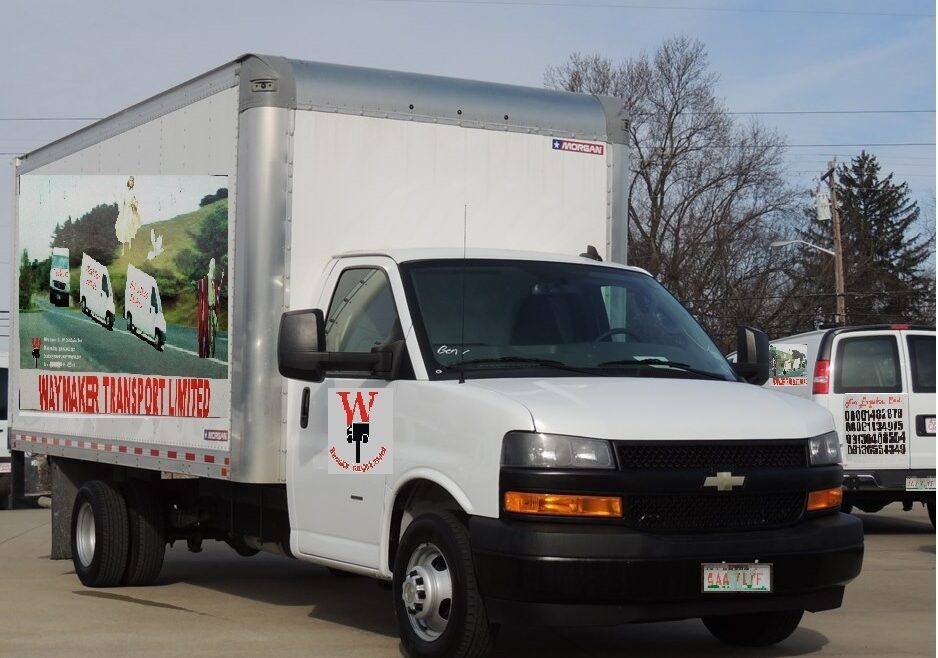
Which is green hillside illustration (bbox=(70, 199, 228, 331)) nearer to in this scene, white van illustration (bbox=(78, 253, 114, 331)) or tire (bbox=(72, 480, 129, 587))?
white van illustration (bbox=(78, 253, 114, 331))

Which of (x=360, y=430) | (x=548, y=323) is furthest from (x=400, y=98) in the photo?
(x=360, y=430)

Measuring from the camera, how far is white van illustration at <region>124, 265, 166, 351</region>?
9953 millimetres

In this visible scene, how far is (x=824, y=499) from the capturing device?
7.39 metres

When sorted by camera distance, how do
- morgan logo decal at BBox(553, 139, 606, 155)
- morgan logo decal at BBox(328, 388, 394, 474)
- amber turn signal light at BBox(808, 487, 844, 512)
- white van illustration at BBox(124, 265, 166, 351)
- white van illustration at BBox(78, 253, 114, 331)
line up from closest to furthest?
1. amber turn signal light at BBox(808, 487, 844, 512)
2. morgan logo decal at BBox(328, 388, 394, 474)
3. morgan logo decal at BBox(553, 139, 606, 155)
4. white van illustration at BBox(124, 265, 166, 351)
5. white van illustration at BBox(78, 253, 114, 331)

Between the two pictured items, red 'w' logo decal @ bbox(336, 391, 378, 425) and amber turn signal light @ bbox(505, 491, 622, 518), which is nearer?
amber turn signal light @ bbox(505, 491, 622, 518)

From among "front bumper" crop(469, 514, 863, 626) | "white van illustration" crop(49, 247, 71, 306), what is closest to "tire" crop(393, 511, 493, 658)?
"front bumper" crop(469, 514, 863, 626)

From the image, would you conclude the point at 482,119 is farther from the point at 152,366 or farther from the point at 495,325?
the point at 152,366

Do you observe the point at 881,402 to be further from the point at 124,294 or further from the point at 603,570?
the point at 603,570

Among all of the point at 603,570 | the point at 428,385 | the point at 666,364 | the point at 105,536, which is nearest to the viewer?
the point at 603,570

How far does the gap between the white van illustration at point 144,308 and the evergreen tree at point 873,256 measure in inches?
1627

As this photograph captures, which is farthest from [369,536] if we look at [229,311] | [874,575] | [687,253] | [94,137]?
[687,253]

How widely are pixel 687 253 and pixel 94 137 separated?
39438 millimetres

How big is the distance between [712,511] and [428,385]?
1.54m

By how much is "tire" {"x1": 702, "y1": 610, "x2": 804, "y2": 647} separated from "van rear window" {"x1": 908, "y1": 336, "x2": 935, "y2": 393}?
287 inches
